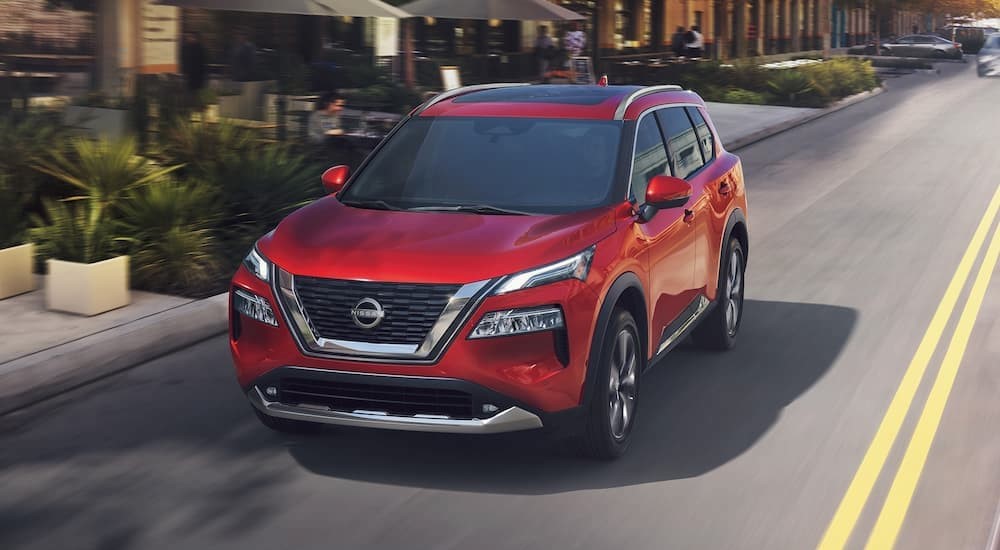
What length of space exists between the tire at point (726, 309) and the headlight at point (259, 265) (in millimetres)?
3155

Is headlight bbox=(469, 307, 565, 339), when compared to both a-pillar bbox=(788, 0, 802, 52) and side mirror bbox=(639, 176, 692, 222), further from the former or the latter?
a-pillar bbox=(788, 0, 802, 52)

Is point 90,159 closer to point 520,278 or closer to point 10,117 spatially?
point 10,117

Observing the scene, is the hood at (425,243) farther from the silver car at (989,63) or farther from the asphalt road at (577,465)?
the silver car at (989,63)

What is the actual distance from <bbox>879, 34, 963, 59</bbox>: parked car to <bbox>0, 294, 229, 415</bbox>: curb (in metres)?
62.8

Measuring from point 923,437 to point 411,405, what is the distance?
2.77 meters

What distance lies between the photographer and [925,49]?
223 ft

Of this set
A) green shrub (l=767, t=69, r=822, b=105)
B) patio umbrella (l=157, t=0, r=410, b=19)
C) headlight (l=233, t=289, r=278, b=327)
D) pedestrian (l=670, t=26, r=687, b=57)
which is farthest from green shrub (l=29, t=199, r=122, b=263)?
pedestrian (l=670, t=26, r=687, b=57)

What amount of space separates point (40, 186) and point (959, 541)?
8.47 metres

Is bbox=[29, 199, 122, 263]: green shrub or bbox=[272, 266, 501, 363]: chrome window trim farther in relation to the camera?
bbox=[29, 199, 122, 263]: green shrub

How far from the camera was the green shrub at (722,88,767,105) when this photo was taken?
33.6 metres

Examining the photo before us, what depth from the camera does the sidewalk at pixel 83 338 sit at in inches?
305

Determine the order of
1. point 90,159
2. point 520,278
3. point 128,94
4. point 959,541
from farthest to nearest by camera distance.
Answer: point 128,94 → point 90,159 → point 520,278 → point 959,541

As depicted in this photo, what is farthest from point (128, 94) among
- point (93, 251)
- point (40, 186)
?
point (93, 251)

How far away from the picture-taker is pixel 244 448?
22.1ft
